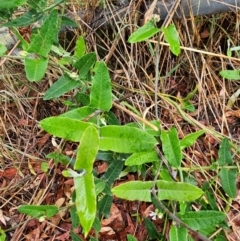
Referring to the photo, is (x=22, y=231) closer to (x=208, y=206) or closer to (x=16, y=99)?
(x=16, y=99)

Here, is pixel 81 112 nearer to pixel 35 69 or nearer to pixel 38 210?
pixel 35 69

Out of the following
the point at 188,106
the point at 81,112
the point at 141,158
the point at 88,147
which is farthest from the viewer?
the point at 188,106

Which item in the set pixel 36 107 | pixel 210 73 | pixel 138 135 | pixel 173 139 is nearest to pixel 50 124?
pixel 138 135

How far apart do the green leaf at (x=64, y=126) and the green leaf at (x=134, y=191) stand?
19cm

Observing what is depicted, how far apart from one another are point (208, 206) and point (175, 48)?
1.61 ft

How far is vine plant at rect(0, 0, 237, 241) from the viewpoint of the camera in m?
0.83

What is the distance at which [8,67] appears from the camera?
5.42 feet

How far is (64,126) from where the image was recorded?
90 cm

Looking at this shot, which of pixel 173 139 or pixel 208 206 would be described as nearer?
pixel 173 139

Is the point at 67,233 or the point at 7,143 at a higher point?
the point at 7,143

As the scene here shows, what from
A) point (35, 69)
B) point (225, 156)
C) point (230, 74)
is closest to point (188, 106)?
point (230, 74)

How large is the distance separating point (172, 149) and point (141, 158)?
82 millimetres

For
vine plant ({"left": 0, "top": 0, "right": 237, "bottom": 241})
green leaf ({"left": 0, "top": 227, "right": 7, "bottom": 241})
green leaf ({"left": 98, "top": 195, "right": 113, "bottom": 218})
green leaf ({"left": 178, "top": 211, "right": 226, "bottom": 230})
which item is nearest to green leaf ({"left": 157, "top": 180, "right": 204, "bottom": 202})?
vine plant ({"left": 0, "top": 0, "right": 237, "bottom": 241})

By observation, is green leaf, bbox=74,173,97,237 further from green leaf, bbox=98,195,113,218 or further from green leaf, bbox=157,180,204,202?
green leaf, bbox=98,195,113,218
